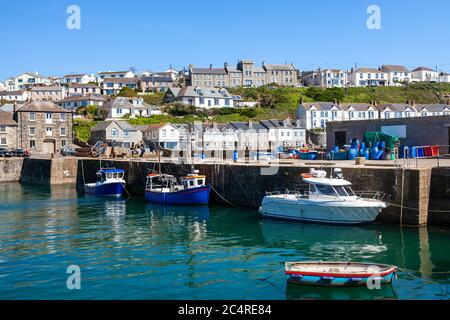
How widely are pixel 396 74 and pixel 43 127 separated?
3811 inches

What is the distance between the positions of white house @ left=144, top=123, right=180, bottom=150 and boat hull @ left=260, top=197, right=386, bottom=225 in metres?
37.5

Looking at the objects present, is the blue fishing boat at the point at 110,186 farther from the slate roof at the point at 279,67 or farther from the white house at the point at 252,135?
the slate roof at the point at 279,67

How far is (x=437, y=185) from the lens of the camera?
21.8 m

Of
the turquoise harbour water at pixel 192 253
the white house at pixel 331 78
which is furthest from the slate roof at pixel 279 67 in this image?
the turquoise harbour water at pixel 192 253

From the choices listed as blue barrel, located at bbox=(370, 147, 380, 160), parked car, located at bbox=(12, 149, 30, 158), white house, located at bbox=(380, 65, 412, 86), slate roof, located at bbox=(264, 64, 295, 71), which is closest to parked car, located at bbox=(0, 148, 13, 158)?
parked car, located at bbox=(12, 149, 30, 158)

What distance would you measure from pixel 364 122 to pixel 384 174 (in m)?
13.5

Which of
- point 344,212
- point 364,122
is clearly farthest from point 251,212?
point 364,122

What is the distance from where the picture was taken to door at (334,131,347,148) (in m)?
37.7

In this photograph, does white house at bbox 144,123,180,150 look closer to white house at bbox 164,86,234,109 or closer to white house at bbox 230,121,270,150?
white house at bbox 230,121,270,150

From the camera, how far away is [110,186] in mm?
36312

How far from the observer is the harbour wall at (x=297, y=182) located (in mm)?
21656

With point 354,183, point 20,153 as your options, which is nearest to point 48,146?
point 20,153

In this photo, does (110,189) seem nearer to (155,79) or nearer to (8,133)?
(8,133)
